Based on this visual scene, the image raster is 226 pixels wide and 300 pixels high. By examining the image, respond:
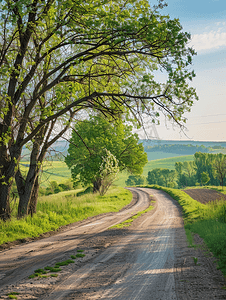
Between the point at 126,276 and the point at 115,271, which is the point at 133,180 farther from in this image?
the point at 126,276

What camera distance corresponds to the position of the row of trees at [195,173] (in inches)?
3007

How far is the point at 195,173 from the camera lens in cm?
9962

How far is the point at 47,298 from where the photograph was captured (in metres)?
4.42

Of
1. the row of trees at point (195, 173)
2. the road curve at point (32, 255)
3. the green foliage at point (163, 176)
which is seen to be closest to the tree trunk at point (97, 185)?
the road curve at point (32, 255)

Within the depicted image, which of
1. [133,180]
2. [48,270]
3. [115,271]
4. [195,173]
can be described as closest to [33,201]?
[48,270]

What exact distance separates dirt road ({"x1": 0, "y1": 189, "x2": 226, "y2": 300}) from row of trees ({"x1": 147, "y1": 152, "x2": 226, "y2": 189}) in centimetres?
6403

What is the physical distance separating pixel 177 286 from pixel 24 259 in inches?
176

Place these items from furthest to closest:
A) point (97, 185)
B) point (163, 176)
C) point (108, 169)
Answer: point (163, 176)
point (97, 185)
point (108, 169)

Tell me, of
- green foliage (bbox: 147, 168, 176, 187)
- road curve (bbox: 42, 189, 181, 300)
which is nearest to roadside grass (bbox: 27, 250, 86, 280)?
road curve (bbox: 42, 189, 181, 300)

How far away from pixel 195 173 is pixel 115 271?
10061 centimetres

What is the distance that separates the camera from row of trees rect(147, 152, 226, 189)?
76.4 metres

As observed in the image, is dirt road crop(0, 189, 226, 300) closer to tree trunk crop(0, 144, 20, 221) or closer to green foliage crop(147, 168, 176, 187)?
tree trunk crop(0, 144, 20, 221)

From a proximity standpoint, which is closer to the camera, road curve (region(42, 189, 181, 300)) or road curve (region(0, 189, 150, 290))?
road curve (region(42, 189, 181, 300))

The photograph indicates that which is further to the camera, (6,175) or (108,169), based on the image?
(108,169)
